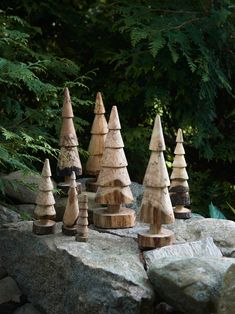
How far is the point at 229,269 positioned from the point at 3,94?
8.20 ft

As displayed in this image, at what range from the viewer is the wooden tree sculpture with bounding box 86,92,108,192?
4.12 meters

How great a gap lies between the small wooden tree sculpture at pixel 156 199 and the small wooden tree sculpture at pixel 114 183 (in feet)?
0.86

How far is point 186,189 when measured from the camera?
388cm

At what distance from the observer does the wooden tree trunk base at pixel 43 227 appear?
11.5 ft

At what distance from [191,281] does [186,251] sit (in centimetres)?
50

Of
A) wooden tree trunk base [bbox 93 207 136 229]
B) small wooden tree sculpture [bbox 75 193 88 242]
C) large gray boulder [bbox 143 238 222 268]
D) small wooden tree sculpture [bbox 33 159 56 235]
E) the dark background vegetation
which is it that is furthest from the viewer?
the dark background vegetation

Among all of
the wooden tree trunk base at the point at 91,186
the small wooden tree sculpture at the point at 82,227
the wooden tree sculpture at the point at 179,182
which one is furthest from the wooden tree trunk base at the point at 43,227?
the wooden tree sculpture at the point at 179,182

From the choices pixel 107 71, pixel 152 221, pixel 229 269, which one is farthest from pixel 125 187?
pixel 107 71

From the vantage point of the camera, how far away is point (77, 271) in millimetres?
3164

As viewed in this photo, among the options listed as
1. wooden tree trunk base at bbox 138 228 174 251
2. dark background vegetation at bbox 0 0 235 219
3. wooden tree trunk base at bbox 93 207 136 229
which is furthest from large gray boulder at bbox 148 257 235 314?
dark background vegetation at bbox 0 0 235 219

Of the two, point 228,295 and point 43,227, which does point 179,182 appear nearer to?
point 43,227

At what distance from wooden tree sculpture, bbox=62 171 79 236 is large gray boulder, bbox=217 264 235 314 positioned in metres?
1.07

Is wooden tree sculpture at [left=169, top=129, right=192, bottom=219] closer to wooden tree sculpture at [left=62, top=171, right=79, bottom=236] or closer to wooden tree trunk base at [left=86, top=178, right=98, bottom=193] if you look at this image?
wooden tree trunk base at [left=86, top=178, right=98, bottom=193]

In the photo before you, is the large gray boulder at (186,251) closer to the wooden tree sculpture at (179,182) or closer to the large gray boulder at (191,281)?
the large gray boulder at (191,281)
